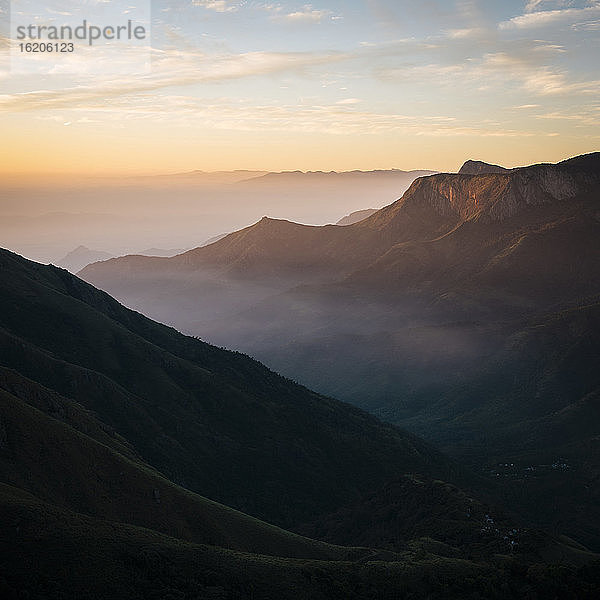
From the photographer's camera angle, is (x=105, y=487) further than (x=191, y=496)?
→ No

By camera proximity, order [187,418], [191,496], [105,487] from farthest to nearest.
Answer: [187,418], [191,496], [105,487]

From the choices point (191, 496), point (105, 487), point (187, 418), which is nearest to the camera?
point (105, 487)

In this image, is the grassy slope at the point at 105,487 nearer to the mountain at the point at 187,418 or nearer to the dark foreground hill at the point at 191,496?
the dark foreground hill at the point at 191,496

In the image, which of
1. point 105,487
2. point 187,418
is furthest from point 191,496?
point 187,418

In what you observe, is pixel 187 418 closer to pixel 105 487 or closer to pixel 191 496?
pixel 191 496

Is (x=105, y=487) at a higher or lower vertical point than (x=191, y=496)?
higher

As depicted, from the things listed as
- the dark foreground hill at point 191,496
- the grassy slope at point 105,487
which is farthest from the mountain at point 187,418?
the grassy slope at point 105,487

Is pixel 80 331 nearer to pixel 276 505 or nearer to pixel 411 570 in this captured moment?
pixel 276 505

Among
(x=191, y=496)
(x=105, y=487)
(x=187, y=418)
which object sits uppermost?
(x=105, y=487)

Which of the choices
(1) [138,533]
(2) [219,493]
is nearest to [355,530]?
(2) [219,493]
